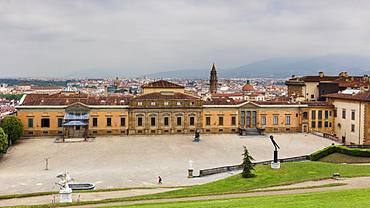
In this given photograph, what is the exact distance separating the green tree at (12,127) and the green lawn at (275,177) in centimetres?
2730

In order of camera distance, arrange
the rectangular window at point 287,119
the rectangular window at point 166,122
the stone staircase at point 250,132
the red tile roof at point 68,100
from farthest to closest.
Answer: the rectangular window at point 287,119
the rectangular window at point 166,122
the stone staircase at point 250,132
the red tile roof at point 68,100

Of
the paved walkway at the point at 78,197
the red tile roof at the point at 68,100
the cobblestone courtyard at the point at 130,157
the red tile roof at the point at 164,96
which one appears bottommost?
the cobblestone courtyard at the point at 130,157

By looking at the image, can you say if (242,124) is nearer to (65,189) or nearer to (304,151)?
(304,151)

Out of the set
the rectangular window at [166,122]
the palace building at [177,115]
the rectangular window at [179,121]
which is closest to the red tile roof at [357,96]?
the palace building at [177,115]

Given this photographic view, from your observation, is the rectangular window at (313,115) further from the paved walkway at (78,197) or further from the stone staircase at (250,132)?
the paved walkway at (78,197)

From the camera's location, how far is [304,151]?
146 feet

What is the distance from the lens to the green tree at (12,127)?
47531mm

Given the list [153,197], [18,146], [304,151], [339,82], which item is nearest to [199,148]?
[304,151]

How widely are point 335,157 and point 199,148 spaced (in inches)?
552

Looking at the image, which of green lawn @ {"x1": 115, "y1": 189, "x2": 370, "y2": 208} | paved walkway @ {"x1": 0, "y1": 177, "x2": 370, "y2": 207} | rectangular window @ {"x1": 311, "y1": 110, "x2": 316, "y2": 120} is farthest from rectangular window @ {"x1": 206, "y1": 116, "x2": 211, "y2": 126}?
green lawn @ {"x1": 115, "y1": 189, "x2": 370, "y2": 208}

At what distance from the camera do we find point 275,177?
27906 millimetres

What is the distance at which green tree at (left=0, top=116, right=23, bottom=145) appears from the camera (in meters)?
47.5

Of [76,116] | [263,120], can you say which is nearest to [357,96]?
[263,120]

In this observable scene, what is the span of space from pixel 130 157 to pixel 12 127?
47.9ft
